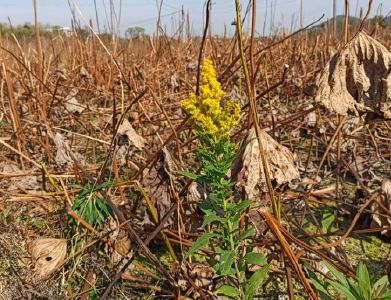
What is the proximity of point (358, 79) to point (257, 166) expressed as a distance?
0.34 metres

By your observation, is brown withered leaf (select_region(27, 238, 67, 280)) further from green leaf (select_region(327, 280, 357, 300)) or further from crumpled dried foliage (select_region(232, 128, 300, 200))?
green leaf (select_region(327, 280, 357, 300))

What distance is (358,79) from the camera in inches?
40.2

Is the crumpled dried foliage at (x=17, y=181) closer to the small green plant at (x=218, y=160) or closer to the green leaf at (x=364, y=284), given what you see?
the small green plant at (x=218, y=160)

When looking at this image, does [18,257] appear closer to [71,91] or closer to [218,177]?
[218,177]

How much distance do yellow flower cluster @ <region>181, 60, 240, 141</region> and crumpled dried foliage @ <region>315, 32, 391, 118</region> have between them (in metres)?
0.31

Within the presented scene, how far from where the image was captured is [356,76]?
1.02 metres

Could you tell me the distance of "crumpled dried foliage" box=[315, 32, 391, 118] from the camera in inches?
39.9

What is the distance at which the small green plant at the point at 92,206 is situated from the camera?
4.27 feet

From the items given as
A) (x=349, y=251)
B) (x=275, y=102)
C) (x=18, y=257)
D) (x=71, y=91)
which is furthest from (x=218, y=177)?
(x=71, y=91)

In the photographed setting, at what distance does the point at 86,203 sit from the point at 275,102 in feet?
6.76

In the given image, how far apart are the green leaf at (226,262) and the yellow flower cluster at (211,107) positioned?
0.26 meters

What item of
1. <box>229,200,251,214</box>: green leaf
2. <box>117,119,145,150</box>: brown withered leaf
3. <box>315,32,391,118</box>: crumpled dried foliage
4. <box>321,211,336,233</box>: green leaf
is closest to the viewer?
<box>229,200,251,214</box>: green leaf

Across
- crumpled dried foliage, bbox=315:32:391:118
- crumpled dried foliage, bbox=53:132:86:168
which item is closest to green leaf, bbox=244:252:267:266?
crumpled dried foliage, bbox=315:32:391:118

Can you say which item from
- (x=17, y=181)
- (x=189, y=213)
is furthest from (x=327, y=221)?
(x=17, y=181)
